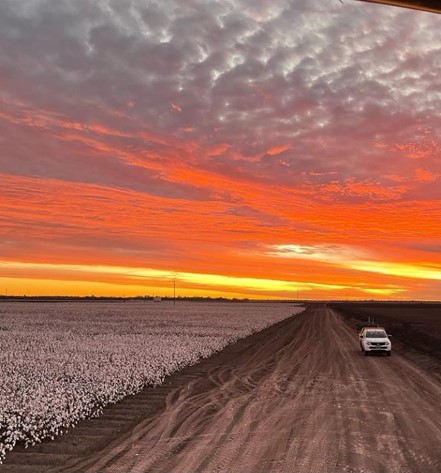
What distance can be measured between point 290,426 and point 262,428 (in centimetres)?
81

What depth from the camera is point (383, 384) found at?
21.9m

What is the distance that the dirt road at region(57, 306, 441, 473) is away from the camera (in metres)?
11.1

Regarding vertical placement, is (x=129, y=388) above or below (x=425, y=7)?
below

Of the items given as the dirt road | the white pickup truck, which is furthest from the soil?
the white pickup truck

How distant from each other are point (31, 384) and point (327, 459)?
12558mm

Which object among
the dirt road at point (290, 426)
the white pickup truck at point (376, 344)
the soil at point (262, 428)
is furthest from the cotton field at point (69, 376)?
the white pickup truck at point (376, 344)

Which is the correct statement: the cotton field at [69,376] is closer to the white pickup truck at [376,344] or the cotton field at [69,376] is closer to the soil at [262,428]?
the soil at [262,428]

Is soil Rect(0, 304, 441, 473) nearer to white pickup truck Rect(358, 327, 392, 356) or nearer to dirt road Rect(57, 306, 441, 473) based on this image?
dirt road Rect(57, 306, 441, 473)

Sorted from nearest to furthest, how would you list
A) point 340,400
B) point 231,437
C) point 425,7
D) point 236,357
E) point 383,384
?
point 425,7
point 231,437
point 340,400
point 383,384
point 236,357

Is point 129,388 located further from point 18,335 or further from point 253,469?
point 18,335

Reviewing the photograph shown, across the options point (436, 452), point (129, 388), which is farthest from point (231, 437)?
point (129, 388)

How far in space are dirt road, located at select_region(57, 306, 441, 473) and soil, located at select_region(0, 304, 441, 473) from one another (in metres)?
0.03

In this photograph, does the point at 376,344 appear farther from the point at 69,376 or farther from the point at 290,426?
the point at 290,426

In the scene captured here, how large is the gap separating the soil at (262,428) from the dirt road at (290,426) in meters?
0.03
